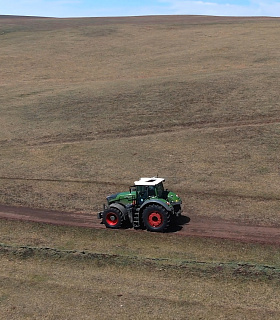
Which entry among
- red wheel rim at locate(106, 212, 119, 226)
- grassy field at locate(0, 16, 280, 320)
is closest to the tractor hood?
red wheel rim at locate(106, 212, 119, 226)

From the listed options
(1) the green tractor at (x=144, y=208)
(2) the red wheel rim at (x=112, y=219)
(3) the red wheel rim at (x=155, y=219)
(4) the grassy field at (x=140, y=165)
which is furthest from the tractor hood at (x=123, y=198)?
(4) the grassy field at (x=140, y=165)

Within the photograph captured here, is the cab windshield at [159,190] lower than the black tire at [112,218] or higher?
higher

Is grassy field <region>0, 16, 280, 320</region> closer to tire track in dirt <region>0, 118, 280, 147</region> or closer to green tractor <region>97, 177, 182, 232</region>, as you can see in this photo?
Answer: tire track in dirt <region>0, 118, 280, 147</region>

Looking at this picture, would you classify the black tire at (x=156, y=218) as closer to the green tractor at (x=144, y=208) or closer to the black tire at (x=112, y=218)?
the green tractor at (x=144, y=208)

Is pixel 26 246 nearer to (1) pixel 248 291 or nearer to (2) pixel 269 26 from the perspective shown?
(1) pixel 248 291

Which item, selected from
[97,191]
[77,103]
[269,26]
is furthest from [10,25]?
[97,191]

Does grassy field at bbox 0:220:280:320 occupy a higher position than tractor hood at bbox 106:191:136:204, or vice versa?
tractor hood at bbox 106:191:136:204
